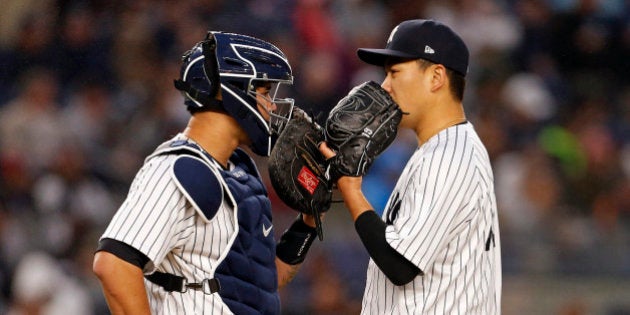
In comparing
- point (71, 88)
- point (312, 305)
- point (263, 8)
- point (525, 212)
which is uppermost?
point (263, 8)

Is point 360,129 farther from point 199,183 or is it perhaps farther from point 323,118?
point 323,118

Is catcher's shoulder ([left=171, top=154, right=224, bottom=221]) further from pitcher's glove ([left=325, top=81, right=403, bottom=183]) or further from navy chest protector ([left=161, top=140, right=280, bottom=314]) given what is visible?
pitcher's glove ([left=325, top=81, right=403, bottom=183])

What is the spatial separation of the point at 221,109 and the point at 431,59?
676 mm

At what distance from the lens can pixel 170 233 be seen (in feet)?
9.18

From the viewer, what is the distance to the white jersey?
2.85 m

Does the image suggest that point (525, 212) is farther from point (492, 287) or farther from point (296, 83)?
point (492, 287)

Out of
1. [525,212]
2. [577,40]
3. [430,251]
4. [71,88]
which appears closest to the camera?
[430,251]

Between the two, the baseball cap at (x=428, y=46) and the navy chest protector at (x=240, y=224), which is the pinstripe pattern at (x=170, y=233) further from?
the baseball cap at (x=428, y=46)

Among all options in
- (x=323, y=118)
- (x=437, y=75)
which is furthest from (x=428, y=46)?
(x=323, y=118)

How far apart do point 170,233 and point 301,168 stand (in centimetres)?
50

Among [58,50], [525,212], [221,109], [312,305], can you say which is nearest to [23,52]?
[58,50]

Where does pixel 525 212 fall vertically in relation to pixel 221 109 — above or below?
below

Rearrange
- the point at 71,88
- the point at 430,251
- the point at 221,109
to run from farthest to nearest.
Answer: the point at 71,88
the point at 221,109
the point at 430,251

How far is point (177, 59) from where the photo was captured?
23.6 ft
